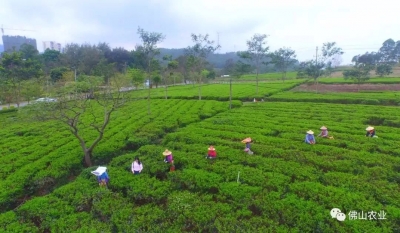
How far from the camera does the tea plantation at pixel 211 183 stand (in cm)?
744

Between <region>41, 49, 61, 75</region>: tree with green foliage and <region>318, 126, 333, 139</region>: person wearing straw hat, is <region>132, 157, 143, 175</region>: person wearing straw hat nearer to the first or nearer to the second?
<region>318, 126, 333, 139</region>: person wearing straw hat

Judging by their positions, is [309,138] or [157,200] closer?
[157,200]

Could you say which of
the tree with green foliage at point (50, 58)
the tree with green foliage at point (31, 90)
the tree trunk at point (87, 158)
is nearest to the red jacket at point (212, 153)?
the tree trunk at point (87, 158)

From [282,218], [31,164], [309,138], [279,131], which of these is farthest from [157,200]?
[279,131]

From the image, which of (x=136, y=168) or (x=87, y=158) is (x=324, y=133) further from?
(x=87, y=158)

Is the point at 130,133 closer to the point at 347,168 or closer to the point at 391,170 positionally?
the point at 347,168

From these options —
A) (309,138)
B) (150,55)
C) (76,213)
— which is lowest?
(76,213)

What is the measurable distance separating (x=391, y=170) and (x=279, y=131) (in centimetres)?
665

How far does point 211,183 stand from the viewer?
9.45 m

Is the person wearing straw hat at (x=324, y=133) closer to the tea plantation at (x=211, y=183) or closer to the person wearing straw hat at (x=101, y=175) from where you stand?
the tea plantation at (x=211, y=183)

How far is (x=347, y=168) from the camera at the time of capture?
1027 cm

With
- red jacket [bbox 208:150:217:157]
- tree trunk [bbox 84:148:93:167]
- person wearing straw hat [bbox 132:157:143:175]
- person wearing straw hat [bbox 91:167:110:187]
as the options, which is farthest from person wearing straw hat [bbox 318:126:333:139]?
tree trunk [bbox 84:148:93:167]

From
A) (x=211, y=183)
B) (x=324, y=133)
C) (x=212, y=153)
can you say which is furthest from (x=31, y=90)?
(x=324, y=133)

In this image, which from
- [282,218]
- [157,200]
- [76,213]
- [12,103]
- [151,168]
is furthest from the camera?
[12,103]
